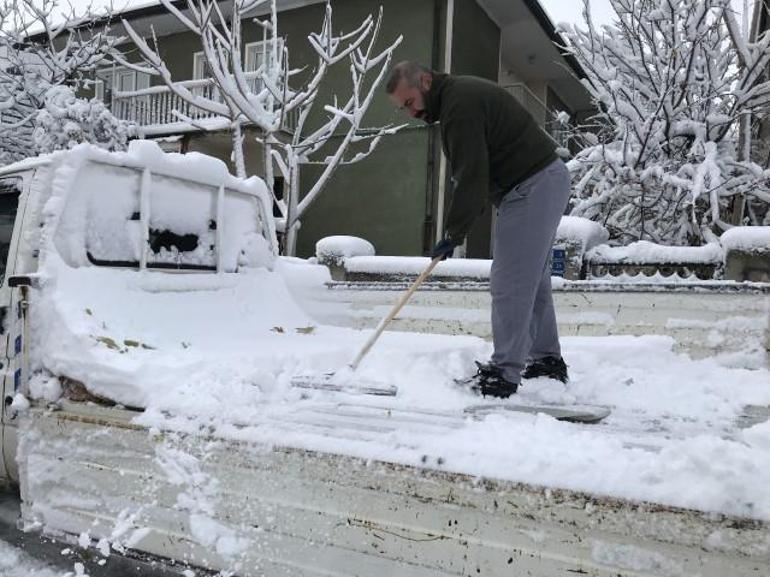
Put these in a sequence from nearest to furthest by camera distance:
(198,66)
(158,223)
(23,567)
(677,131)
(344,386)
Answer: (23,567) → (344,386) → (158,223) → (677,131) → (198,66)

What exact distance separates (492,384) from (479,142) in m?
0.99

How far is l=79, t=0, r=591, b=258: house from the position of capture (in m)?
12.3

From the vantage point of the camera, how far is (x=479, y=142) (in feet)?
7.95

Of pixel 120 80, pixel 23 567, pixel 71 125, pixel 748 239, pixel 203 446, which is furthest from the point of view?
pixel 120 80

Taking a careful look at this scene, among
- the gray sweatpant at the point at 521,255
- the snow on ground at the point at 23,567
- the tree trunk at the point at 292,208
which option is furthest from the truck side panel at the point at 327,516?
the tree trunk at the point at 292,208

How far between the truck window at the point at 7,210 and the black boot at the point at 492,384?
2.32m

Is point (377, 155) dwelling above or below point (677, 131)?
above

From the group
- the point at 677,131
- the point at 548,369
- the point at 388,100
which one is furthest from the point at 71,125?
the point at 548,369

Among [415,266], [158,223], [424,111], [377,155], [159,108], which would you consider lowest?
[415,266]

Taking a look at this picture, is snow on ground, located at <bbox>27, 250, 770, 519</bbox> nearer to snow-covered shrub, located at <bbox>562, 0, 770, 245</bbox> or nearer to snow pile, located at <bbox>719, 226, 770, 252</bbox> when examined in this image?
snow pile, located at <bbox>719, 226, 770, 252</bbox>

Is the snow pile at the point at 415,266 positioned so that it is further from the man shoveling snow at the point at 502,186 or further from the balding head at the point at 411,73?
the balding head at the point at 411,73

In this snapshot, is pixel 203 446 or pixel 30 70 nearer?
pixel 203 446

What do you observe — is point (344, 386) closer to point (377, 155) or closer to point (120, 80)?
point (377, 155)

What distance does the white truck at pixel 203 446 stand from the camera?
52.2 inches
